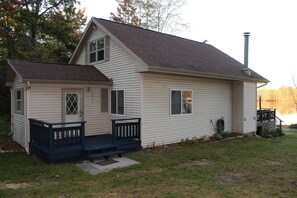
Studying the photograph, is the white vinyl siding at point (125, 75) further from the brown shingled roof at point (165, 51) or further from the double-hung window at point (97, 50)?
the brown shingled roof at point (165, 51)

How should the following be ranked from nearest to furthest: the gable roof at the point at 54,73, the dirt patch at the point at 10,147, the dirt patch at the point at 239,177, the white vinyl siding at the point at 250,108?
the dirt patch at the point at 239,177 → the gable roof at the point at 54,73 → the dirt patch at the point at 10,147 → the white vinyl siding at the point at 250,108

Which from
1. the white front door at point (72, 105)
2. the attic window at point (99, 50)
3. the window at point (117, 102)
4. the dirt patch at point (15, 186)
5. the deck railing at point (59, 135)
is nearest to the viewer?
the dirt patch at point (15, 186)

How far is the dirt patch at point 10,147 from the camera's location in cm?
940

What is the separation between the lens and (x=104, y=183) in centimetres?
577

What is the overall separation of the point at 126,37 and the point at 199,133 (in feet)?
17.4

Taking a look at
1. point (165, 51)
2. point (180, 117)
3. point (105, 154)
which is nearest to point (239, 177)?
point (105, 154)

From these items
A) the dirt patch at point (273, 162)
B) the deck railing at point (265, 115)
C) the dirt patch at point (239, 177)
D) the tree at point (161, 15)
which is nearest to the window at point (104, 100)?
the dirt patch at point (239, 177)

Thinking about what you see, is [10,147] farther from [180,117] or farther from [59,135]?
[180,117]

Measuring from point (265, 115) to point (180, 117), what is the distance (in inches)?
298

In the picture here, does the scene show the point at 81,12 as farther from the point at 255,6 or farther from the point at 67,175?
the point at 67,175

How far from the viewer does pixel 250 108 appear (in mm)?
13914

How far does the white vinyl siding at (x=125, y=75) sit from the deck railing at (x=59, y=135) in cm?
240

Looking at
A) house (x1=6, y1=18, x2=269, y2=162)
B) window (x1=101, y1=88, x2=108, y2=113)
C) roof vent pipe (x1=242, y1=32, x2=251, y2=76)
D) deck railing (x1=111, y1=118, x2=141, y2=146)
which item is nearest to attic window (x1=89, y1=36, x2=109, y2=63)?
house (x1=6, y1=18, x2=269, y2=162)

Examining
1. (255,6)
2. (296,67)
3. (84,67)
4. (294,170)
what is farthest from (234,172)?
(296,67)
